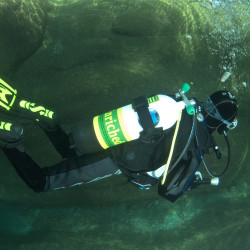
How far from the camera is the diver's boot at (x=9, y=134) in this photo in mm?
2566

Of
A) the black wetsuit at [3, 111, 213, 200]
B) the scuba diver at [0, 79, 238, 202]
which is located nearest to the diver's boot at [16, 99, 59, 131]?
the scuba diver at [0, 79, 238, 202]

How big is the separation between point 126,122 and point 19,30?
257 centimetres

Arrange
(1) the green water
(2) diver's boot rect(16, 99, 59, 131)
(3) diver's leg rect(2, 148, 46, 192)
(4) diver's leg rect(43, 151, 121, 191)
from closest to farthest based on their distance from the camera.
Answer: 1. (3) diver's leg rect(2, 148, 46, 192)
2. (2) diver's boot rect(16, 99, 59, 131)
3. (4) diver's leg rect(43, 151, 121, 191)
4. (1) the green water

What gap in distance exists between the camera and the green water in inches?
147

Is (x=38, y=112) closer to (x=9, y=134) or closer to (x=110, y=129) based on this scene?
(x=9, y=134)

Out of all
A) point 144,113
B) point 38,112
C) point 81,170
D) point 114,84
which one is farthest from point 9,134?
point 114,84

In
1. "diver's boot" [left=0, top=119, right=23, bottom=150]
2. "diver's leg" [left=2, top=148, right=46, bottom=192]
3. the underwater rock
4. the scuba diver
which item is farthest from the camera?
the underwater rock

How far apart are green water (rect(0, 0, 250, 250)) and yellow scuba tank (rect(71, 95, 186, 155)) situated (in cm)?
132

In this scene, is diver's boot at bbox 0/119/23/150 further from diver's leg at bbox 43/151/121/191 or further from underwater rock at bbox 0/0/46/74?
underwater rock at bbox 0/0/46/74

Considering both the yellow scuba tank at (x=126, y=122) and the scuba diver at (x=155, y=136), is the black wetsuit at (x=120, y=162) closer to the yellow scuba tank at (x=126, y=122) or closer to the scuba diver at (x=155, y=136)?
Result: the scuba diver at (x=155, y=136)

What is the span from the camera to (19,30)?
140 inches

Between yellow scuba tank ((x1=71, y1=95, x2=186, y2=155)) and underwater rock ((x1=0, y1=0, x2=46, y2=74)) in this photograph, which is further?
underwater rock ((x1=0, y1=0, x2=46, y2=74))

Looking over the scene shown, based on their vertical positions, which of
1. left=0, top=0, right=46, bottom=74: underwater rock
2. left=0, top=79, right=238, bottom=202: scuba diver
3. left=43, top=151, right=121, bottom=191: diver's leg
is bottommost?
left=43, top=151, right=121, bottom=191: diver's leg

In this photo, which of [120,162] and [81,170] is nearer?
[120,162]
